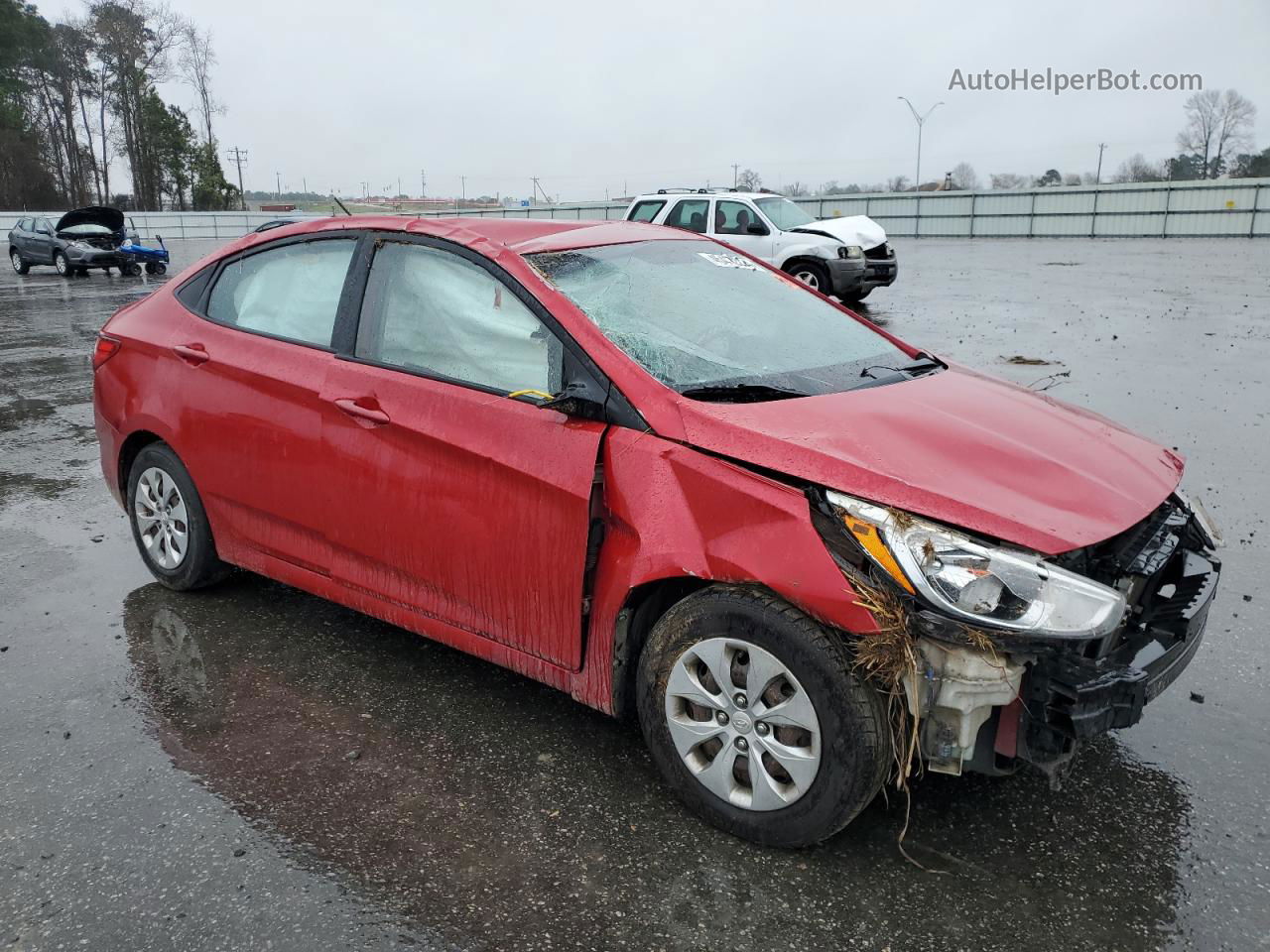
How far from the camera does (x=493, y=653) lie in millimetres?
3338

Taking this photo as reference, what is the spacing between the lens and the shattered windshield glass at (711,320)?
323 centimetres

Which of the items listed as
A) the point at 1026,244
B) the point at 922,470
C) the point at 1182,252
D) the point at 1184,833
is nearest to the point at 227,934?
the point at 922,470

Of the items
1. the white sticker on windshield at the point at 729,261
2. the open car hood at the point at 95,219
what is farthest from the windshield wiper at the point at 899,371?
the open car hood at the point at 95,219

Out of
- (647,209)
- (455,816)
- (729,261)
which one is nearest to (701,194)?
(647,209)

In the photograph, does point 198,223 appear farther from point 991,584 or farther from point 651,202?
point 991,584

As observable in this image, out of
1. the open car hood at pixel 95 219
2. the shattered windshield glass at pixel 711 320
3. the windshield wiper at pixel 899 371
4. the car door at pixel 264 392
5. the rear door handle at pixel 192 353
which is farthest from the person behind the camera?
the open car hood at pixel 95 219

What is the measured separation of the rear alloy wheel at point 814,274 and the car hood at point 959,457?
476 inches

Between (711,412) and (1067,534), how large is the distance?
995mm

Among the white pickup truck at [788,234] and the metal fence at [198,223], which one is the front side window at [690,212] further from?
the metal fence at [198,223]

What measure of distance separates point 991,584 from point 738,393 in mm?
984

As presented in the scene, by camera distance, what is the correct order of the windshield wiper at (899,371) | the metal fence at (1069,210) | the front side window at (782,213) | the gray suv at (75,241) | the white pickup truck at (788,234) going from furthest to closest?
the metal fence at (1069,210) < the gray suv at (75,241) < the front side window at (782,213) < the white pickup truck at (788,234) < the windshield wiper at (899,371)

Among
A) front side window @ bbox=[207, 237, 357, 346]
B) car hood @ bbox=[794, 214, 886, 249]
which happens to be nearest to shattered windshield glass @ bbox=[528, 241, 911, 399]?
front side window @ bbox=[207, 237, 357, 346]

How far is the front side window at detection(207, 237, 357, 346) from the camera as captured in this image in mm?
3910

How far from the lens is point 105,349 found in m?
4.71
